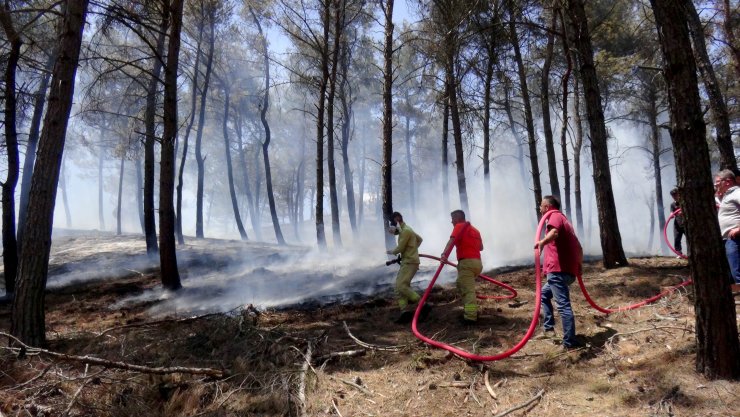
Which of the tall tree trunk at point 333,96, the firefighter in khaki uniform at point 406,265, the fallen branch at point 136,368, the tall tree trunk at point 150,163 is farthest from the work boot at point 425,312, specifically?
the tall tree trunk at point 150,163

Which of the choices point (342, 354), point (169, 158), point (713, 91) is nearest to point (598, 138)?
point (713, 91)

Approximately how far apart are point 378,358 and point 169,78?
7610mm

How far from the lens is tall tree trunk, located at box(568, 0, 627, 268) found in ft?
25.0

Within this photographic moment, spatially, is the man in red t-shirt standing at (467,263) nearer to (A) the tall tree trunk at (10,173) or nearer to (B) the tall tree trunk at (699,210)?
(B) the tall tree trunk at (699,210)

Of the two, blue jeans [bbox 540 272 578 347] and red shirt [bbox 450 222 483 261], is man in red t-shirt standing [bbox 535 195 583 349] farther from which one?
red shirt [bbox 450 222 483 261]

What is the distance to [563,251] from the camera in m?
4.50

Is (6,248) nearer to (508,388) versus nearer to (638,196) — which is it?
(508,388)

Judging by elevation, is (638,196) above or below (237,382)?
above

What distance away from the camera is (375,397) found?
3951mm

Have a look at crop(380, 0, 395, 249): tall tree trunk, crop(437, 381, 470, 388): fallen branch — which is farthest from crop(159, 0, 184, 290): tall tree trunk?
crop(437, 381, 470, 388): fallen branch

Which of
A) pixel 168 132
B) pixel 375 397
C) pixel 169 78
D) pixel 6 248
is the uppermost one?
pixel 169 78

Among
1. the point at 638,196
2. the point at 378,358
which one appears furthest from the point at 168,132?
the point at 638,196

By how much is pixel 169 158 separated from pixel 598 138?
855 centimetres

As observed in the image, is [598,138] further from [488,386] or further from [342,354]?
[342,354]
